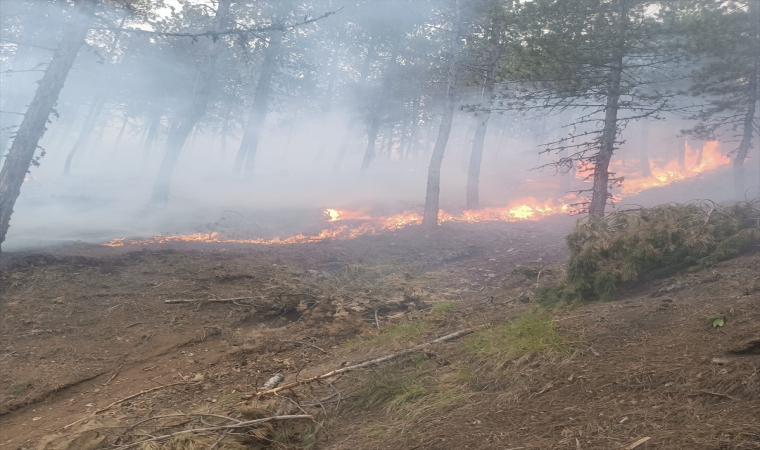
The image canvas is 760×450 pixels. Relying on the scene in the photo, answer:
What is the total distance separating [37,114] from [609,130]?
13436mm

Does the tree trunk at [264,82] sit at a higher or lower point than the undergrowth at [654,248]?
higher

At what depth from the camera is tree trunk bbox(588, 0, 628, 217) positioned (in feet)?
34.8

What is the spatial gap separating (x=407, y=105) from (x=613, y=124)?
23788 millimetres

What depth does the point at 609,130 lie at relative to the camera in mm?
11164

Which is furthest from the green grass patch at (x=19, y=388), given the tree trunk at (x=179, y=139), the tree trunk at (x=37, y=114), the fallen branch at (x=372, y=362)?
the tree trunk at (x=179, y=139)

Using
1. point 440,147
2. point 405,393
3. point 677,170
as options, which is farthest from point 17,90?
point 677,170

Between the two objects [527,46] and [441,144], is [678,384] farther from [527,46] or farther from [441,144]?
[441,144]

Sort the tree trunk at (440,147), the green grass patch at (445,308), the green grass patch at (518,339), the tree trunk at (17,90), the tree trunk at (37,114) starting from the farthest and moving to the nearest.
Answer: the tree trunk at (17,90)
the tree trunk at (440,147)
the tree trunk at (37,114)
the green grass patch at (445,308)
the green grass patch at (518,339)

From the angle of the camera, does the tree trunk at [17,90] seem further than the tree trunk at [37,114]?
Yes

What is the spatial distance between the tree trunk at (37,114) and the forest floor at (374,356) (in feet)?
4.30

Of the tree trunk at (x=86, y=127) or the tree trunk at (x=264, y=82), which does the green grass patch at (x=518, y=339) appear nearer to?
the tree trunk at (x=264, y=82)

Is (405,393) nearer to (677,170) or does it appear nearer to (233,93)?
(233,93)

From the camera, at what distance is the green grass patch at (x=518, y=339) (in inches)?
159

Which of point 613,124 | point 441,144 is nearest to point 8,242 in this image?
point 441,144
